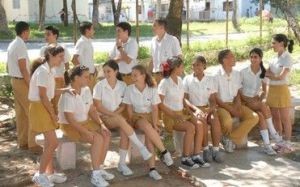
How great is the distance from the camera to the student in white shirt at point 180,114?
6.00 metres

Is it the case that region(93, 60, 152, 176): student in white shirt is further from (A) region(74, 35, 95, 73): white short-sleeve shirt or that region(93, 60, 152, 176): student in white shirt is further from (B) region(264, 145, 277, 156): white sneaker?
(B) region(264, 145, 277, 156): white sneaker

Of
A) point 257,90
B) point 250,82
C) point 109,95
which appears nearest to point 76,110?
point 109,95

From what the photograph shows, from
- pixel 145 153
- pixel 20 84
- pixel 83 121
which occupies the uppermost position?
pixel 20 84

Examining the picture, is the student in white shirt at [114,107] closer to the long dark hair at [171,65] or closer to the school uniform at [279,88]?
the long dark hair at [171,65]

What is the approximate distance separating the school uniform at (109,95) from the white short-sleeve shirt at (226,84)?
1.37m

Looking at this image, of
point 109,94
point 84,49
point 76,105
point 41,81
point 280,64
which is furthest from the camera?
point 84,49

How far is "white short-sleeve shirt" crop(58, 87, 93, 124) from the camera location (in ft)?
18.0

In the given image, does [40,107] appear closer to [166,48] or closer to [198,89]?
[198,89]

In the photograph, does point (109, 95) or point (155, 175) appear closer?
point (155, 175)

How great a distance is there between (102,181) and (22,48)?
2.14 meters

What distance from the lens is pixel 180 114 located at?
614cm

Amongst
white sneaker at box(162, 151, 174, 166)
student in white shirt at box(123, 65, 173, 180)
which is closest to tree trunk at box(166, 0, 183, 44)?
student in white shirt at box(123, 65, 173, 180)

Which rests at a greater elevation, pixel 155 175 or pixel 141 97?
pixel 141 97

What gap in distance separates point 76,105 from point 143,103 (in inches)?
33.1
